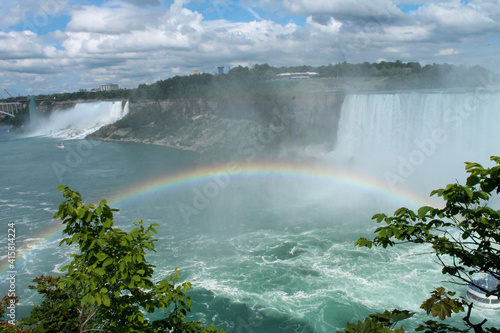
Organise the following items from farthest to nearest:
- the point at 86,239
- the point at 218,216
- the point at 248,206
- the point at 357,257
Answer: the point at 248,206, the point at 218,216, the point at 357,257, the point at 86,239

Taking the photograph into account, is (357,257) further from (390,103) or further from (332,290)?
(390,103)

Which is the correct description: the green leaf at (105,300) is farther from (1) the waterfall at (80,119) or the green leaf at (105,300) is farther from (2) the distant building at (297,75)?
(1) the waterfall at (80,119)

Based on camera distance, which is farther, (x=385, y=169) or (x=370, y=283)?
(x=385, y=169)

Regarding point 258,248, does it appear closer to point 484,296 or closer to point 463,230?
point 484,296

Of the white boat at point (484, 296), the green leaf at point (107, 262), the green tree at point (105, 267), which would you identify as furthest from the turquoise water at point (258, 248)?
the green leaf at point (107, 262)

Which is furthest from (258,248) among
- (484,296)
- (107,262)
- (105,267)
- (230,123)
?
(230,123)

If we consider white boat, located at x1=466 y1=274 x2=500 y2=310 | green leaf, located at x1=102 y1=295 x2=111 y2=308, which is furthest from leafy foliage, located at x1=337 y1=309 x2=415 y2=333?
white boat, located at x1=466 y1=274 x2=500 y2=310

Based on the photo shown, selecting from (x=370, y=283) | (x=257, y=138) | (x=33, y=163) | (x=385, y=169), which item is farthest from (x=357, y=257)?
(x=33, y=163)
